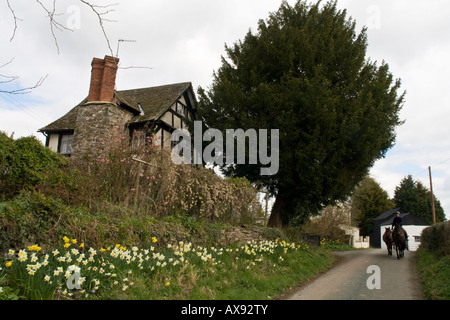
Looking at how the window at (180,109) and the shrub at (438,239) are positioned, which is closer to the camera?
the shrub at (438,239)

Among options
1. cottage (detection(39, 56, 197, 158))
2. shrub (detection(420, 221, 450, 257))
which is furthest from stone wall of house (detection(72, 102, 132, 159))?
shrub (detection(420, 221, 450, 257))

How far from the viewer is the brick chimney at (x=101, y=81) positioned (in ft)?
55.3

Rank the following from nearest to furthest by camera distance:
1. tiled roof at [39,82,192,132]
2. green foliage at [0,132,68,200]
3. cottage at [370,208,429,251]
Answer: green foliage at [0,132,68,200], tiled roof at [39,82,192,132], cottage at [370,208,429,251]

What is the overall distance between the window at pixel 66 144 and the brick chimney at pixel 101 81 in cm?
349

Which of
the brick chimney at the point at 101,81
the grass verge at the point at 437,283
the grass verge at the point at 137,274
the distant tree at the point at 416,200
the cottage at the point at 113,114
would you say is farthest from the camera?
the distant tree at the point at 416,200

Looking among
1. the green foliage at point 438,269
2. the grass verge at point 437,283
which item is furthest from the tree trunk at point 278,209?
the grass verge at point 437,283

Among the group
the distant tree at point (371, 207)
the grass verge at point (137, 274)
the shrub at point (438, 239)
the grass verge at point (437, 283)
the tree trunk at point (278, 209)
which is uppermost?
the distant tree at point (371, 207)

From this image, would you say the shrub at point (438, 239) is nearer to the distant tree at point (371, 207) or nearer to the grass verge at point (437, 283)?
the grass verge at point (437, 283)

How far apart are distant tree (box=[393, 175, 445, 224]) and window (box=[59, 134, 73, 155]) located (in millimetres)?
46864

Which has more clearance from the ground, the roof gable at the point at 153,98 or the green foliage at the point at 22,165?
the roof gable at the point at 153,98

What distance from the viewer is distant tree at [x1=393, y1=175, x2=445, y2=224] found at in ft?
156

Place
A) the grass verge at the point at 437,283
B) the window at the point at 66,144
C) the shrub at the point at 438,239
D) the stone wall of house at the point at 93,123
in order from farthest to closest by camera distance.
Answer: the window at the point at 66,144, the stone wall of house at the point at 93,123, the shrub at the point at 438,239, the grass verge at the point at 437,283

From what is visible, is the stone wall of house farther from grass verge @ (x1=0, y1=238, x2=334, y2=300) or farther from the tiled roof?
grass verge @ (x1=0, y1=238, x2=334, y2=300)
